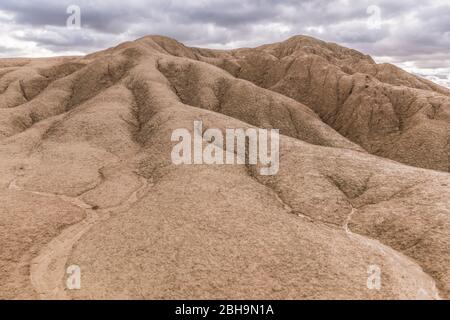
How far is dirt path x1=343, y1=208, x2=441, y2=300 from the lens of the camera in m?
17.7

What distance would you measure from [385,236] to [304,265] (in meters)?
8.06

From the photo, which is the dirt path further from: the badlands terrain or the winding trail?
the winding trail

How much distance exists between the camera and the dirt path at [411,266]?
17658mm

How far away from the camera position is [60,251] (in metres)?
22.5

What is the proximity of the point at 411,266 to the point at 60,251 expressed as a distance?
2121 centimetres

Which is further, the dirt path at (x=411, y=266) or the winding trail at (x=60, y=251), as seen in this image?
the winding trail at (x=60, y=251)

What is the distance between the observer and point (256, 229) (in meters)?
22.5

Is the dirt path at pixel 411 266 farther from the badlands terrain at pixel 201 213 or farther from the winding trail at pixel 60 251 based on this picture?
the winding trail at pixel 60 251

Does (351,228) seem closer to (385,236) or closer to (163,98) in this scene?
(385,236)

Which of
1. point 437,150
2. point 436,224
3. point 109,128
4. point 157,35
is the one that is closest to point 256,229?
point 436,224

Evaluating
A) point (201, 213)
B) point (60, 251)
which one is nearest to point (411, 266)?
point (201, 213)

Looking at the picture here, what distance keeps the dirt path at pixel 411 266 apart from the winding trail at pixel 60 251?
1727cm

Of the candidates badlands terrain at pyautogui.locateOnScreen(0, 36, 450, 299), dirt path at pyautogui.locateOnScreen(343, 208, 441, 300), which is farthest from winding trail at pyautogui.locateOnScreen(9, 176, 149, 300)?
dirt path at pyautogui.locateOnScreen(343, 208, 441, 300)

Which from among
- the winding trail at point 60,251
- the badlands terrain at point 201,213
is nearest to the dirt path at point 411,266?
the badlands terrain at point 201,213
